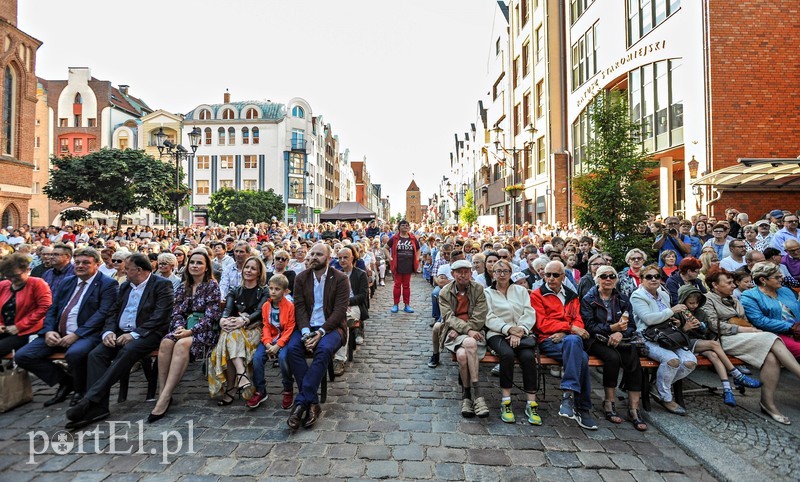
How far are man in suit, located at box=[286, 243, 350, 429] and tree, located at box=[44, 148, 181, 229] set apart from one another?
2059cm

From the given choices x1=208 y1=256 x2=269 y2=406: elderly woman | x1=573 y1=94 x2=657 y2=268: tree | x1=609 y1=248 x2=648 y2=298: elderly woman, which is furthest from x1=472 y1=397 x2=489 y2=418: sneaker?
x1=573 y1=94 x2=657 y2=268: tree

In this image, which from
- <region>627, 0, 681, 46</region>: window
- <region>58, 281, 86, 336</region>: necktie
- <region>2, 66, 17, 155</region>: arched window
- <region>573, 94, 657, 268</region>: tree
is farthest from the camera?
<region>2, 66, 17, 155</region>: arched window

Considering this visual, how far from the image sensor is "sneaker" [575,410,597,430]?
4.41 m

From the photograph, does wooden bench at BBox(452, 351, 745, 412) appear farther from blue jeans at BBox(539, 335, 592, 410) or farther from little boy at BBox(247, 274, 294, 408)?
little boy at BBox(247, 274, 294, 408)

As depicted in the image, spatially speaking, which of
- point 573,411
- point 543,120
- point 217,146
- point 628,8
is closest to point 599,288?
point 573,411

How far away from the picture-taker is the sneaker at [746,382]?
5203 mm

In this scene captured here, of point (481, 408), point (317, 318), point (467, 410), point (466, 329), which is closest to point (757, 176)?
point (466, 329)

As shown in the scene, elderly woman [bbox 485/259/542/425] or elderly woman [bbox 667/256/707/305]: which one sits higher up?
elderly woman [bbox 667/256/707/305]

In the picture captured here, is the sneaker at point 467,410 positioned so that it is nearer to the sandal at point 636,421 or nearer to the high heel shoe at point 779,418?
the sandal at point 636,421

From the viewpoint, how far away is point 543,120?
85.0 feet

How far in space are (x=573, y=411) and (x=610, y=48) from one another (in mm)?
19188

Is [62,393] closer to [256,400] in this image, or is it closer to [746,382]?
[256,400]

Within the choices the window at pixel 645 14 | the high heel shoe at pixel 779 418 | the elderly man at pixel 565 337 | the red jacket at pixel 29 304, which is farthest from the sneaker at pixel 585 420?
the window at pixel 645 14

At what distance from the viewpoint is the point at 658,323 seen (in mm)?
4930
